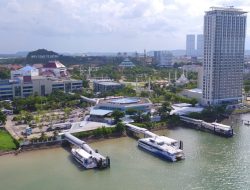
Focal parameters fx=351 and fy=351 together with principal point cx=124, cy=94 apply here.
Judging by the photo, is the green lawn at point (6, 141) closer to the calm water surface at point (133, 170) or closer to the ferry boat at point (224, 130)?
the calm water surface at point (133, 170)

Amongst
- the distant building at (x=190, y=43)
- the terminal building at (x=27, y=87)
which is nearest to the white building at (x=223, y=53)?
the terminal building at (x=27, y=87)

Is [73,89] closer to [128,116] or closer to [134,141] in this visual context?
[128,116]

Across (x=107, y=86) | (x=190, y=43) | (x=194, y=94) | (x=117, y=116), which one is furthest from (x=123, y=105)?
(x=190, y=43)

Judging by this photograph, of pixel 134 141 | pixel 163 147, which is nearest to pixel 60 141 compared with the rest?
pixel 134 141

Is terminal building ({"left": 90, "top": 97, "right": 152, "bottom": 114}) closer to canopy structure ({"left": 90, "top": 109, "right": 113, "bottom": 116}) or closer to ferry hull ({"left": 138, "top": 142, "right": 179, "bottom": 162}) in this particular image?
canopy structure ({"left": 90, "top": 109, "right": 113, "bottom": 116})

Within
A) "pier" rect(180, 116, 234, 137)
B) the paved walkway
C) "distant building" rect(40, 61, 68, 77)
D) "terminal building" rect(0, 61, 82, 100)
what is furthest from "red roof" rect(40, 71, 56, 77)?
"pier" rect(180, 116, 234, 137)
